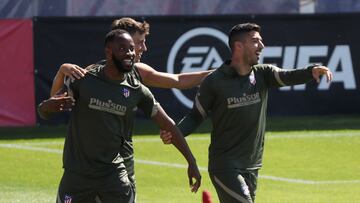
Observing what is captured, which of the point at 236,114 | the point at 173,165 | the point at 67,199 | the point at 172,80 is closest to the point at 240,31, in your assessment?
the point at 236,114

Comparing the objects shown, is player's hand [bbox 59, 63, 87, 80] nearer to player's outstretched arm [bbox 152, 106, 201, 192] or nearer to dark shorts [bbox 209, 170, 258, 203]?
player's outstretched arm [bbox 152, 106, 201, 192]

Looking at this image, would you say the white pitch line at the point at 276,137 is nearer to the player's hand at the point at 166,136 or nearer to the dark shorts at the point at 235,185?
the dark shorts at the point at 235,185

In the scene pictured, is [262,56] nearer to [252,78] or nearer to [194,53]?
[194,53]

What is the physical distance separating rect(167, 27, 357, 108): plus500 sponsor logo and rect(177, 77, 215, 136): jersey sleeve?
11275 mm

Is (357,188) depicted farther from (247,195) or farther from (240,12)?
(240,12)

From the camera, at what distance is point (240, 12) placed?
75.7ft

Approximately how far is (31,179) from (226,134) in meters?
6.03

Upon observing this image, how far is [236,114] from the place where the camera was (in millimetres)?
9289

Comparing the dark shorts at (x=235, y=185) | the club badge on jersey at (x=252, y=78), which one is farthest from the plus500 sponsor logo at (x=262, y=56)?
the dark shorts at (x=235, y=185)

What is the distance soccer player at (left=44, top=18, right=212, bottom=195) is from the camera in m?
8.54

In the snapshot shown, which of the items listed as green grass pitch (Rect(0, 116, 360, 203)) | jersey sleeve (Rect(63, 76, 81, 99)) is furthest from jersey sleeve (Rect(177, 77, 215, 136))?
green grass pitch (Rect(0, 116, 360, 203))

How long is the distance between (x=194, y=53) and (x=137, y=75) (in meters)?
11.5

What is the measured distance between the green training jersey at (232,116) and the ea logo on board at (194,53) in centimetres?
1131

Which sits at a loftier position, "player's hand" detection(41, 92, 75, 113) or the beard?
the beard
